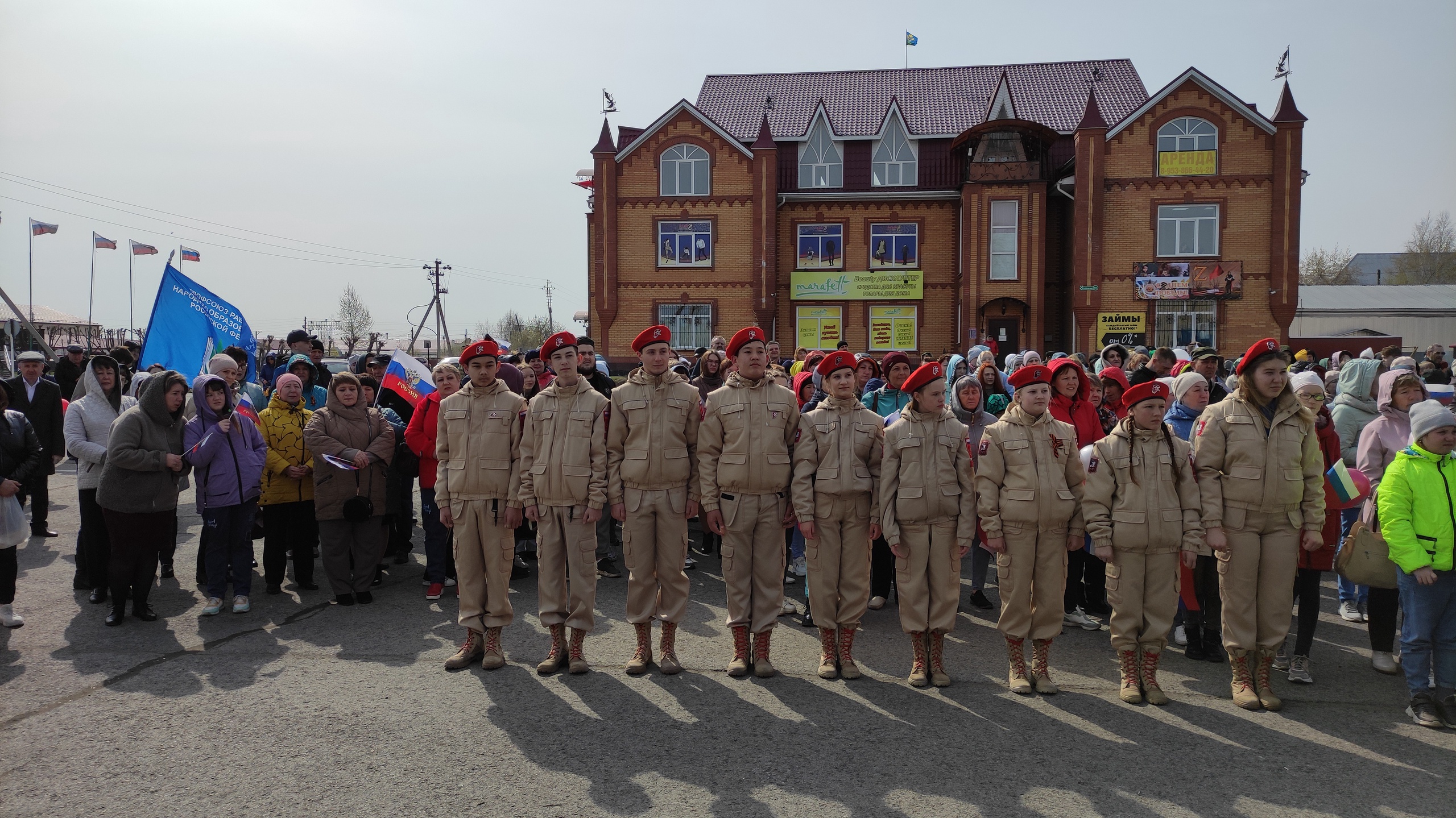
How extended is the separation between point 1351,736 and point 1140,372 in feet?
11.2

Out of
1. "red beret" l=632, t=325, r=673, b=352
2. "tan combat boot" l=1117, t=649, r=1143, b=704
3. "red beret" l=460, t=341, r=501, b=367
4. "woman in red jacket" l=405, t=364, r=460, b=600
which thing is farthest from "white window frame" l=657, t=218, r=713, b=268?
"tan combat boot" l=1117, t=649, r=1143, b=704

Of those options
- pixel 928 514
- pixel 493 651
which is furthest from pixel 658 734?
pixel 928 514

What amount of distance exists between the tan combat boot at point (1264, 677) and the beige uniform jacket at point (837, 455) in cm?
231

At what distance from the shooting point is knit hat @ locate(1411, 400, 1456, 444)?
4684 millimetres

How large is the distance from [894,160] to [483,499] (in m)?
27.2

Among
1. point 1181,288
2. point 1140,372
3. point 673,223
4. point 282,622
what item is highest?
point 673,223

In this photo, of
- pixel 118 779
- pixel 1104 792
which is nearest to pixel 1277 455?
pixel 1104 792

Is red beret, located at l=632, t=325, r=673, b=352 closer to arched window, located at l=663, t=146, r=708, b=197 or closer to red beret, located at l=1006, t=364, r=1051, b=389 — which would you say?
red beret, located at l=1006, t=364, r=1051, b=389

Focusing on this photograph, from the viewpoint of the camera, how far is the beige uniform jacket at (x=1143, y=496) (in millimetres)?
4965

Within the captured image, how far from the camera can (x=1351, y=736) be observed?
14.8ft

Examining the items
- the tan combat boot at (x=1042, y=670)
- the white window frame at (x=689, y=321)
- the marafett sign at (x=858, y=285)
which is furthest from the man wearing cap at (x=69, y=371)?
the marafett sign at (x=858, y=285)

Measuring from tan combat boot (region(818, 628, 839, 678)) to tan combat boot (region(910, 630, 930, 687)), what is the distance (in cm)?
48

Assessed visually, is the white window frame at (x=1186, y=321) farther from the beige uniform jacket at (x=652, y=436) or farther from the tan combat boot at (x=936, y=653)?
the beige uniform jacket at (x=652, y=436)

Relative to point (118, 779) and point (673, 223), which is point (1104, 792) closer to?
point (118, 779)
